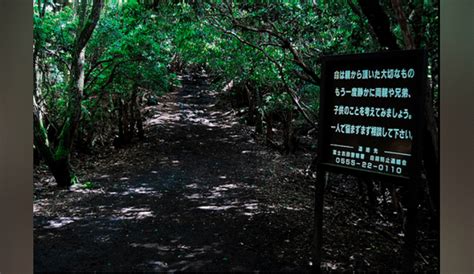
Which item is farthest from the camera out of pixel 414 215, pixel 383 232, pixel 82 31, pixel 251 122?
pixel 251 122

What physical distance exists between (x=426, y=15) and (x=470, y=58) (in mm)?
852

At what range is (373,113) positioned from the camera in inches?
91.3

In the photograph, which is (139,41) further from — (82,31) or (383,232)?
(383,232)

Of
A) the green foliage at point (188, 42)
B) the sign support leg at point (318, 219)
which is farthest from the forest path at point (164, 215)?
the green foliage at point (188, 42)

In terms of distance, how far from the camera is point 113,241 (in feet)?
10.2

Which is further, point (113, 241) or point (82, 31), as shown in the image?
point (82, 31)

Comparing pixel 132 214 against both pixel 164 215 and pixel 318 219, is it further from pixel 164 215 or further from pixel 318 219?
pixel 318 219

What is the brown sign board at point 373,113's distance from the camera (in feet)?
6.97

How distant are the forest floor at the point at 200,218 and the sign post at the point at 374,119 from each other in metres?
0.73

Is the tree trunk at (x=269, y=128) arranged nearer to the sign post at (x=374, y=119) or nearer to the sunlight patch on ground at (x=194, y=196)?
the sunlight patch on ground at (x=194, y=196)

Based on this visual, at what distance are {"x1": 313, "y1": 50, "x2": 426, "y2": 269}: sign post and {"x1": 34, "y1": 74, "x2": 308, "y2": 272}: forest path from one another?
2.61ft

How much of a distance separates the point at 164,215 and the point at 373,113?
2.33 m

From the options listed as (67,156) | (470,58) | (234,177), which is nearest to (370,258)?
(470,58)

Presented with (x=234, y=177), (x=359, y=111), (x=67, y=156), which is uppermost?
(x=359, y=111)
